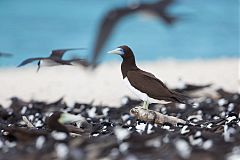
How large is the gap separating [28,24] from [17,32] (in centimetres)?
141

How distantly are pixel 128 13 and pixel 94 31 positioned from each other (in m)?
12.6

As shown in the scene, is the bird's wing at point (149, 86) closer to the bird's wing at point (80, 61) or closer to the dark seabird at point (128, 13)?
the bird's wing at point (80, 61)

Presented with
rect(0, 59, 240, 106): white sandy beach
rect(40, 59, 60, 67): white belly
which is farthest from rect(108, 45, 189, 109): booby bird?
rect(0, 59, 240, 106): white sandy beach

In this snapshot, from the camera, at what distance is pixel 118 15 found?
401 cm

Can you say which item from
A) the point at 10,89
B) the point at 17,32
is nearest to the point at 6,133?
the point at 10,89

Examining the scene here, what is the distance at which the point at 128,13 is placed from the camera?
400 centimetres

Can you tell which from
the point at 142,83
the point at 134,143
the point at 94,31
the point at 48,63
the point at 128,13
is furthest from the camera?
the point at 94,31

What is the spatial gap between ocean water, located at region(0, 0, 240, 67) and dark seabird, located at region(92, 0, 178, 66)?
419 inches

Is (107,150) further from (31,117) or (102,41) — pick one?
(31,117)

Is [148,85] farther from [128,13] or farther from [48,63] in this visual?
[128,13]

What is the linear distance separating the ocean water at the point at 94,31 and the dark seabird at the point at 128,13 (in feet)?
34.9

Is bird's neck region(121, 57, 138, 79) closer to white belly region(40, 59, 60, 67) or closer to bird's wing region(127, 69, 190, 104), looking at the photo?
bird's wing region(127, 69, 190, 104)

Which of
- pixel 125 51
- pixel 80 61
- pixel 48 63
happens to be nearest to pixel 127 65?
pixel 125 51

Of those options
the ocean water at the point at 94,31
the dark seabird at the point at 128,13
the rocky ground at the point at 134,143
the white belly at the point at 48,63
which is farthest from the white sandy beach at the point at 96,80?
the dark seabird at the point at 128,13
